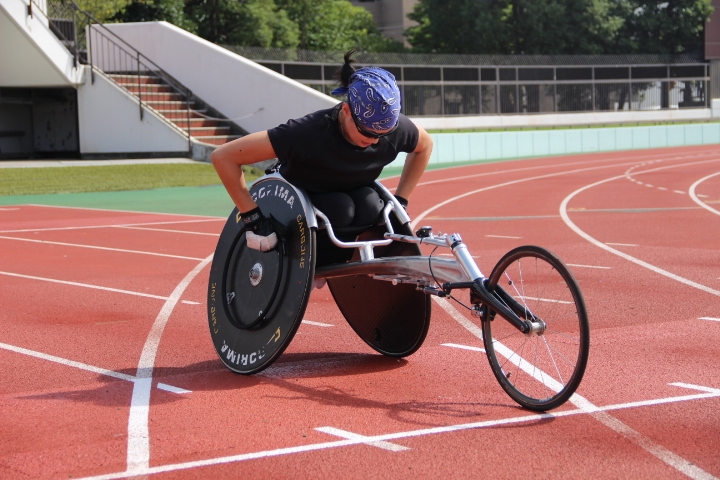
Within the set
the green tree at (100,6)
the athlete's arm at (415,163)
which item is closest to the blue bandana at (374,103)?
the athlete's arm at (415,163)

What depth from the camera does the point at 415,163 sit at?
675 cm

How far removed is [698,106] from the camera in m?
50.8

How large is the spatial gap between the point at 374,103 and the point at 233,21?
36.5 meters

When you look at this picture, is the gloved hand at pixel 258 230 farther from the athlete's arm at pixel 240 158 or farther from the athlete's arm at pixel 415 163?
the athlete's arm at pixel 415 163

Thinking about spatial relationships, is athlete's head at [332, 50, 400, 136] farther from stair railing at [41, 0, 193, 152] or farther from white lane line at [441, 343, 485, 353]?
stair railing at [41, 0, 193, 152]

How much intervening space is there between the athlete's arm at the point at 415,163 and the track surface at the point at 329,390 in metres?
1.06

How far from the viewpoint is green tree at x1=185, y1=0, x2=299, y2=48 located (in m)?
40.8

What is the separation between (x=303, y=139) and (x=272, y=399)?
4.78 feet

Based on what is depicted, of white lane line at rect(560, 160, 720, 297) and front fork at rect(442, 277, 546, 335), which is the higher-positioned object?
front fork at rect(442, 277, 546, 335)

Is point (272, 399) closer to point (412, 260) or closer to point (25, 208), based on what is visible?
point (412, 260)

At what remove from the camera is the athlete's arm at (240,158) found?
20.1ft

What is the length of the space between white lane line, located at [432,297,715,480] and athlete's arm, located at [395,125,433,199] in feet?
3.93

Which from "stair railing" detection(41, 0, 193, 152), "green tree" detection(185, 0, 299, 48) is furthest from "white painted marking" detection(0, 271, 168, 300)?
"green tree" detection(185, 0, 299, 48)

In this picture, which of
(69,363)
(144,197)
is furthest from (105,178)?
(69,363)
